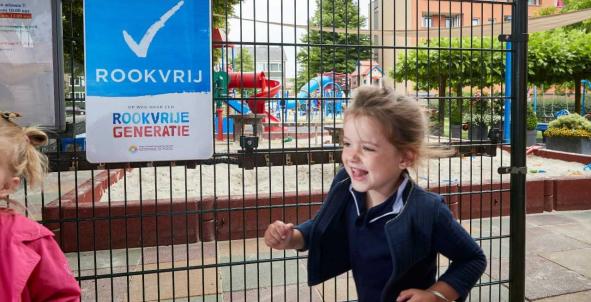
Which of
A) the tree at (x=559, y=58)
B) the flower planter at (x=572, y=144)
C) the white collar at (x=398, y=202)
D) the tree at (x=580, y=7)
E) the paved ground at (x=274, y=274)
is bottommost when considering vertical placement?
the paved ground at (x=274, y=274)

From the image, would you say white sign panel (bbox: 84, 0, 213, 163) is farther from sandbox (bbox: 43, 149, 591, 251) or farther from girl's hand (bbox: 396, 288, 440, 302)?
girl's hand (bbox: 396, 288, 440, 302)

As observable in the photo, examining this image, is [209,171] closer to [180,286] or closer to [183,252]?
[183,252]

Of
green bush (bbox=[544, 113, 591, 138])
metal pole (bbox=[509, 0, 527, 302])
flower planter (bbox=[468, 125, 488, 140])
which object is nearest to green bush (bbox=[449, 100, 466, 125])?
flower planter (bbox=[468, 125, 488, 140])

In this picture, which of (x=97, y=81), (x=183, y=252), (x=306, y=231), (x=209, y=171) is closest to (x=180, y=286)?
(x=183, y=252)

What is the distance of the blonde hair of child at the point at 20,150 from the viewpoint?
1.68 metres

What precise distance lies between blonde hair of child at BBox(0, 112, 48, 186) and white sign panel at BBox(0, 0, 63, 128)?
0.66m

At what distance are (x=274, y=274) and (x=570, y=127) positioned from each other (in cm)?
959

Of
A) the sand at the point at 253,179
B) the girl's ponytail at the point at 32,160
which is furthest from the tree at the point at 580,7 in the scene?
the girl's ponytail at the point at 32,160

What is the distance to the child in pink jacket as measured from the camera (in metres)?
1.57

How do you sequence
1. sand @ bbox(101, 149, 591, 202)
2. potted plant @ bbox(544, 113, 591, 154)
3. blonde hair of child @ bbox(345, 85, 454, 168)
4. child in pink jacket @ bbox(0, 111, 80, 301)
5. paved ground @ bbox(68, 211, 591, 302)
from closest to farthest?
child in pink jacket @ bbox(0, 111, 80, 301) < blonde hair of child @ bbox(345, 85, 454, 168) < paved ground @ bbox(68, 211, 591, 302) < sand @ bbox(101, 149, 591, 202) < potted plant @ bbox(544, 113, 591, 154)

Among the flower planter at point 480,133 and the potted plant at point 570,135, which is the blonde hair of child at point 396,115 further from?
the potted plant at point 570,135

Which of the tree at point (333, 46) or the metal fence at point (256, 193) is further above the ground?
the tree at point (333, 46)

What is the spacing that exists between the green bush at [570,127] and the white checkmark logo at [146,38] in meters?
10.7

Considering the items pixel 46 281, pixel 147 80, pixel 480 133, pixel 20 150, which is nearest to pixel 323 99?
pixel 147 80
